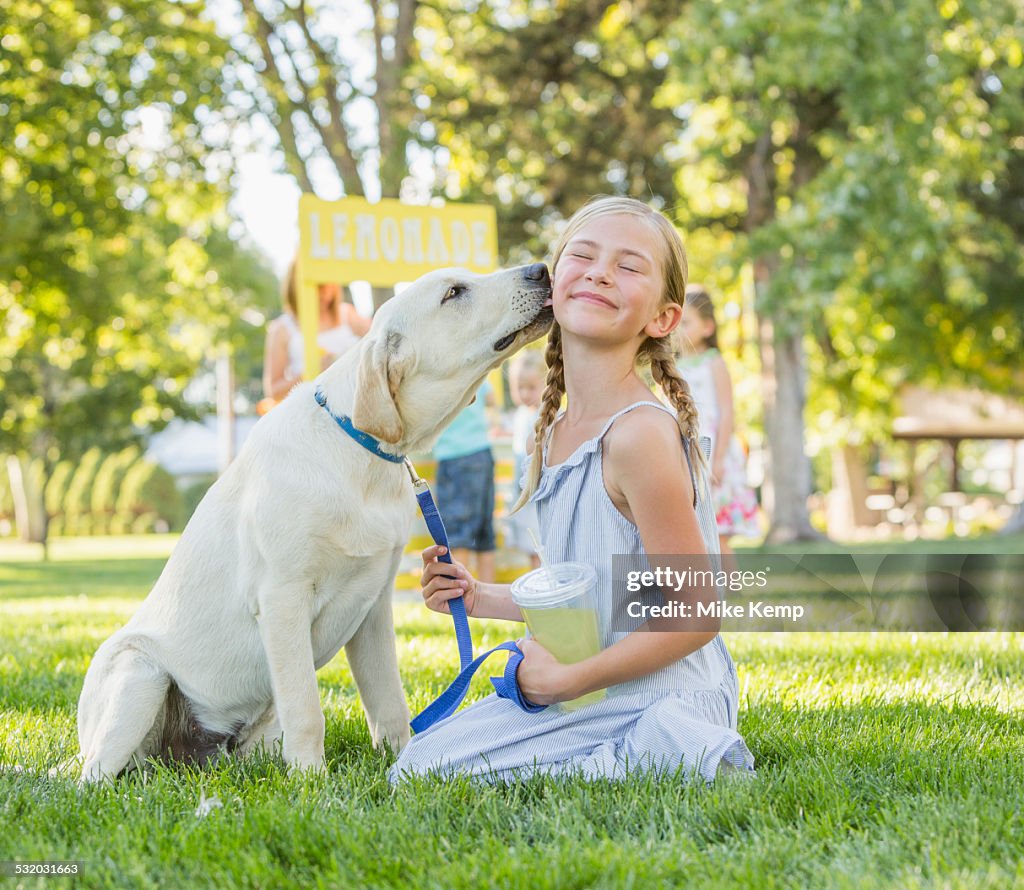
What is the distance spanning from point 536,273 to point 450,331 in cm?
30

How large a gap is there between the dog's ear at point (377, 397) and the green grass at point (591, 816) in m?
0.91

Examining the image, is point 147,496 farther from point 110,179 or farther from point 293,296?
point 293,296

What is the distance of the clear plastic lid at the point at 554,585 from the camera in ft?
8.44

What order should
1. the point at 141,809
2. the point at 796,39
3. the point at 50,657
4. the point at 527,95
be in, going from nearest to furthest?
the point at 141,809 → the point at 50,657 → the point at 796,39 → the point at 527,95

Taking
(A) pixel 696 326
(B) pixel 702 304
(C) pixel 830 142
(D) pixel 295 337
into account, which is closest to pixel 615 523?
(A) pixel 696 326

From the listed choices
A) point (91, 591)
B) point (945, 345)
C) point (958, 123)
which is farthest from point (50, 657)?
point (945, 345)

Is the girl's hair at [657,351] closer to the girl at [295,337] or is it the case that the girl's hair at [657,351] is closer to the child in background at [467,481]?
the girl at [295,337]

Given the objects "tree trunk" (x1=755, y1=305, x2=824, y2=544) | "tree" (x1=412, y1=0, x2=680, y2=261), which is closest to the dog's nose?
"tree" (x1=412, y1=0, x2=680, y2=261)

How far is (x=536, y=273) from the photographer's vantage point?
3.12 metres

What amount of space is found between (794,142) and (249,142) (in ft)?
27.2

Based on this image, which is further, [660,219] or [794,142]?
[794,142]

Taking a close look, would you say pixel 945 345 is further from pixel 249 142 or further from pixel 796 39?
pixel 249 142

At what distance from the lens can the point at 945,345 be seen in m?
20.7

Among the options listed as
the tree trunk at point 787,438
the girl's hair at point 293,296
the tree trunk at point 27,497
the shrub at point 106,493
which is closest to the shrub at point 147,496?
the shrub at point 106,493
